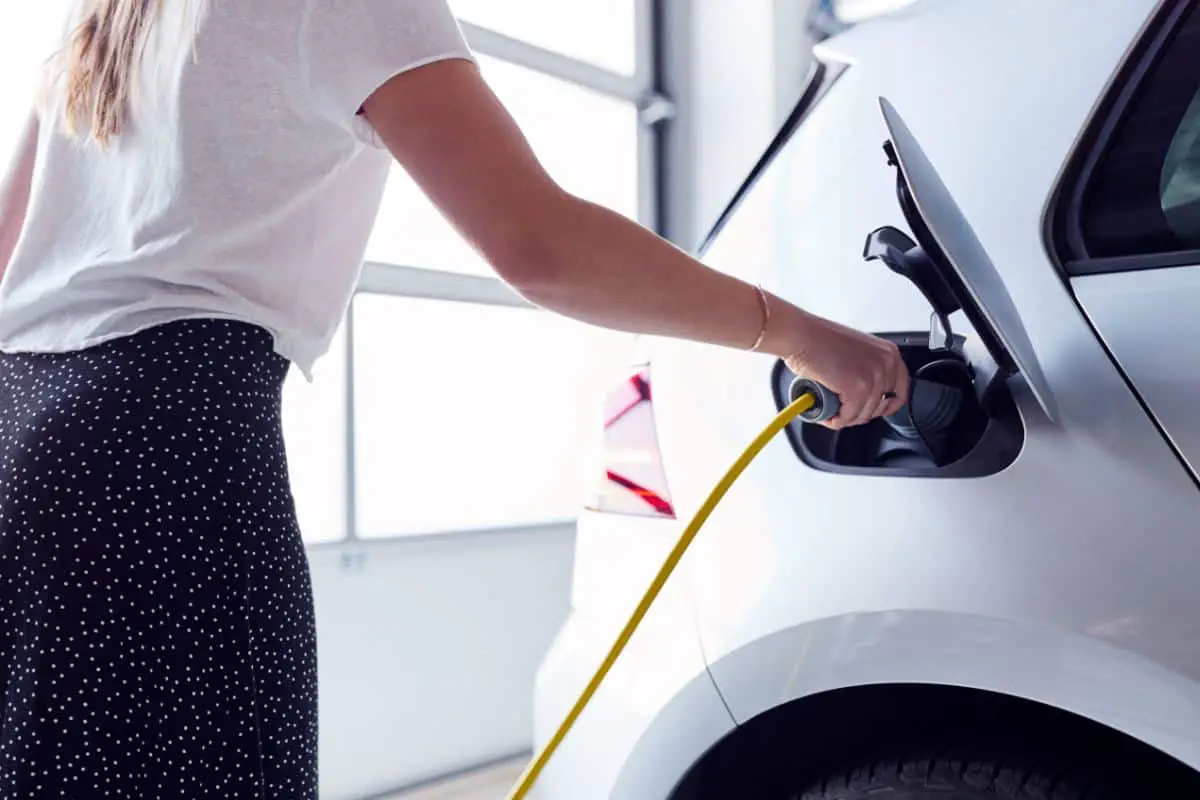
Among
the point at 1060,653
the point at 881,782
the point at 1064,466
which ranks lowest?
the point at 881,782

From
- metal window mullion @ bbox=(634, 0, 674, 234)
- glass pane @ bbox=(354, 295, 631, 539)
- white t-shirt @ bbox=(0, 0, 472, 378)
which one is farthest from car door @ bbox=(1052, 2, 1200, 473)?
metal window mullion @ bbox=(634, 0, 674, 234)

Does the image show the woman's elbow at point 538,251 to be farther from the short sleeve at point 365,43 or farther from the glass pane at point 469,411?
the glass pane at point 469,411

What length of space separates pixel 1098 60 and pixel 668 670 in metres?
0.63

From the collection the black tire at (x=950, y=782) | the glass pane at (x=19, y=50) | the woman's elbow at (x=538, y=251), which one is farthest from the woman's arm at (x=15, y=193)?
the glass pane at (x=19, y=50)

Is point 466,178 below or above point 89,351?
above

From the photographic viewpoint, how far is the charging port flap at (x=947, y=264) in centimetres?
72

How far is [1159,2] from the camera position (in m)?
0.84

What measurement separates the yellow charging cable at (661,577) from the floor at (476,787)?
5.18 feet

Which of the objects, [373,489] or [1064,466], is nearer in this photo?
[1064,466]

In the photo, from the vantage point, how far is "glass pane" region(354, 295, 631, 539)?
2.52 m

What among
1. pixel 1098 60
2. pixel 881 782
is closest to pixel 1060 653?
pixel 881 782

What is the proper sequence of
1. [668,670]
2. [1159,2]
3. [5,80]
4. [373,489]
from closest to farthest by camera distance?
[1159,2] < [668,670] < [5,80] < [373,489]

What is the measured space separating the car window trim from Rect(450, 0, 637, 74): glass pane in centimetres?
180

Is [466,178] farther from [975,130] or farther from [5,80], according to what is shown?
[5,80]
